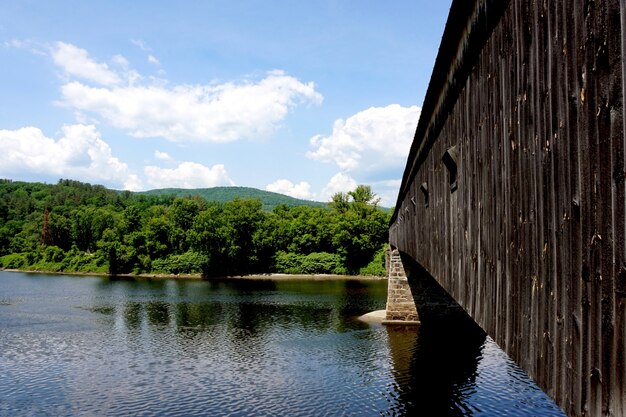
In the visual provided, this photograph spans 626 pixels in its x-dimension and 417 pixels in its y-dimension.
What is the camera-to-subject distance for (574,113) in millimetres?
3305

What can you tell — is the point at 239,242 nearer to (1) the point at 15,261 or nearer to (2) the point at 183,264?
(2) the point at 183,264

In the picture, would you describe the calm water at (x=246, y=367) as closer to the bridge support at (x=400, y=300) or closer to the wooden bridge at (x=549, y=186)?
the bridge support at (x=400, y=300)

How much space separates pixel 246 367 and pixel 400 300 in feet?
37.3

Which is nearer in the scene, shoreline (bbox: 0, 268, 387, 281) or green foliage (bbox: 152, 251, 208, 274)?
shoreline (bbox: 0, 268, 387, 281)

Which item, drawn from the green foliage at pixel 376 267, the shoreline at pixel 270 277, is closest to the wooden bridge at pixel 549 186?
the shoreline at pixel 270 277

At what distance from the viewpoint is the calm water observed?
53.7ft

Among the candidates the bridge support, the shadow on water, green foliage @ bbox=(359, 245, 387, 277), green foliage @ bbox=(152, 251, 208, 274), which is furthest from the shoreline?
the shadow on water

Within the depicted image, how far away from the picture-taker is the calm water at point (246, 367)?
16.4 m

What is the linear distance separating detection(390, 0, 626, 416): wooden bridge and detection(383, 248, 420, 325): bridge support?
22463mm

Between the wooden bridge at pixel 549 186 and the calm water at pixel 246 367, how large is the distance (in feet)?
36.2

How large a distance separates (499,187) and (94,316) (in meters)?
35.0

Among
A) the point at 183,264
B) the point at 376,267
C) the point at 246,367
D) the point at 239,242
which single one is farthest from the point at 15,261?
the point at 246,367

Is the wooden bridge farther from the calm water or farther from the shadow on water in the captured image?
the calm water

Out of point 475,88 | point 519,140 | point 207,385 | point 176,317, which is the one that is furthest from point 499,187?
point 176,317
